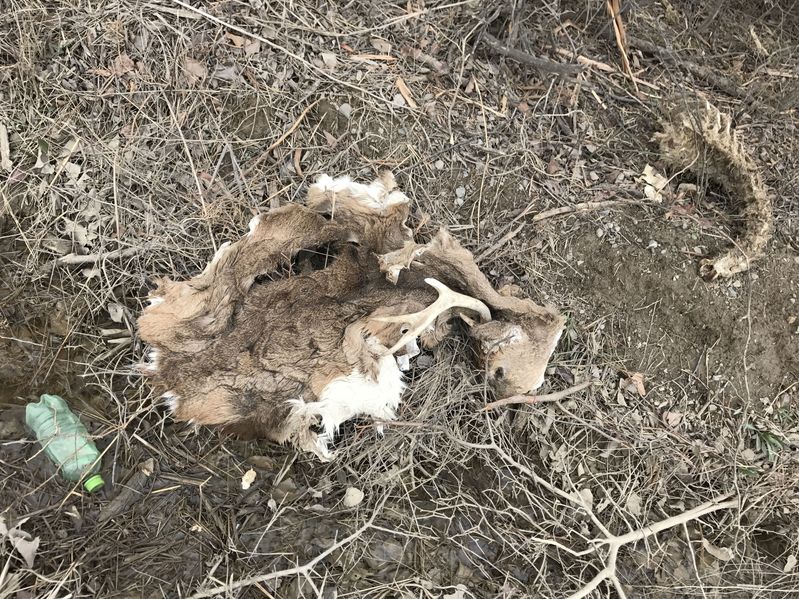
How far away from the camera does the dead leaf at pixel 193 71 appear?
300 cm

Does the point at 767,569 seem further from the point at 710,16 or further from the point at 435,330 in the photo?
the point at 710,16

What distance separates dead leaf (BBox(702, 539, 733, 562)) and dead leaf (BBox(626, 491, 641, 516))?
0.38 meters

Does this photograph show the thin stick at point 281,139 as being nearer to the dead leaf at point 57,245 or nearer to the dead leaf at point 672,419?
the dead leaf at point 57,245

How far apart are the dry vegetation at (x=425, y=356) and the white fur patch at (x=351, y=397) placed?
0.89ft

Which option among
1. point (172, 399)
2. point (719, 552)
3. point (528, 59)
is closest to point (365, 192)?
point (172, 399)

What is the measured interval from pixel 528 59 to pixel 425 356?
1810mm

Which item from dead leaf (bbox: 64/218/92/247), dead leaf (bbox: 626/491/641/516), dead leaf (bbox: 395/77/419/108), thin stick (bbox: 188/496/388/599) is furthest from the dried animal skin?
dead leaf (bbox: 626/491/641/516)

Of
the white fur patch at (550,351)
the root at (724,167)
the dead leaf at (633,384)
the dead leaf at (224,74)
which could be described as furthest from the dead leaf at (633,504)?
the dead leaf at (224,74)

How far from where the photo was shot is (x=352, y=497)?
281cm

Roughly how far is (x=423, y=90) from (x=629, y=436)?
2258mm

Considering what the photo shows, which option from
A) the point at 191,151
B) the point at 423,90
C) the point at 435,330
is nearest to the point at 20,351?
the point at 191,151

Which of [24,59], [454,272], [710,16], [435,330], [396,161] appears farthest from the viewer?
[710,16]

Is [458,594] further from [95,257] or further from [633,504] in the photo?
A: [95,257]

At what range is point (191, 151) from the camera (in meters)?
2.98
